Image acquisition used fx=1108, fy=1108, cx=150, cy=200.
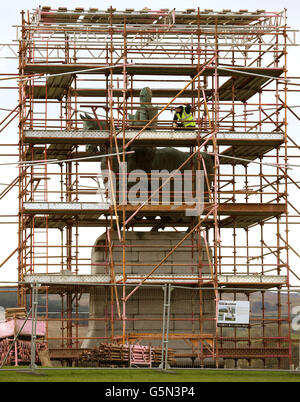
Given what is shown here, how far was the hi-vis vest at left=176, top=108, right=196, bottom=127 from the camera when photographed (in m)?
41.3

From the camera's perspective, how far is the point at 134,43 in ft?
135

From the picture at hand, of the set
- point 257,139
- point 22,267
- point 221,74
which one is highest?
point 221,74

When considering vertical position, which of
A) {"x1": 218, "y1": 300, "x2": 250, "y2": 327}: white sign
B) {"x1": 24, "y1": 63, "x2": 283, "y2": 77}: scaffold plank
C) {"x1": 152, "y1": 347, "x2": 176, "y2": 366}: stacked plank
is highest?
{"x1": 24, "y1": 63, "x2": 283, "y2": 77}: scaffold plank

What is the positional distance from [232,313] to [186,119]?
9680 millimetres

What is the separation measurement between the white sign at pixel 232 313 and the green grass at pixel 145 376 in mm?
7469

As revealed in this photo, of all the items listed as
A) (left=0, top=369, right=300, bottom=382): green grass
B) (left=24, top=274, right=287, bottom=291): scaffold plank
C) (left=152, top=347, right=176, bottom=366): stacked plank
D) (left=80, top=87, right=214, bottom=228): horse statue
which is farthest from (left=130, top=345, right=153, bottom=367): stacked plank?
(left=0, top=369, right=300, bottom=382): green grass

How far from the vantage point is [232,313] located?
1363 inches

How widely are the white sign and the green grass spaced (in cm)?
747

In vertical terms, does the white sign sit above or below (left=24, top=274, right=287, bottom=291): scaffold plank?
below

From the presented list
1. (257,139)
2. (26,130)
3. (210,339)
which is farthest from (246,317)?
(26,130)

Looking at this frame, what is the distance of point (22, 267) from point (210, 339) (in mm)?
7439

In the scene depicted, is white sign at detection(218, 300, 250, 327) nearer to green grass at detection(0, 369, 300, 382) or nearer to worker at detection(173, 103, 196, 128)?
green grass at detection(0, 369, 300, 382)

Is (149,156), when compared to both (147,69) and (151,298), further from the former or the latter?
(151,298)
